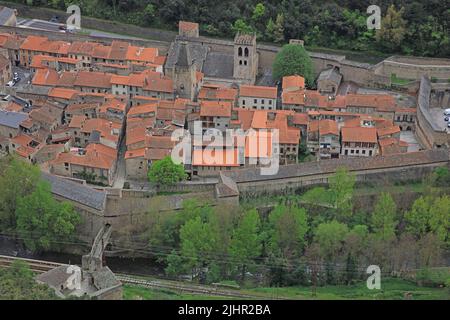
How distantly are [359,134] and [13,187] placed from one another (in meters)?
17.0


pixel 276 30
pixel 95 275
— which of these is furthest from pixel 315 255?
pixel 276 30

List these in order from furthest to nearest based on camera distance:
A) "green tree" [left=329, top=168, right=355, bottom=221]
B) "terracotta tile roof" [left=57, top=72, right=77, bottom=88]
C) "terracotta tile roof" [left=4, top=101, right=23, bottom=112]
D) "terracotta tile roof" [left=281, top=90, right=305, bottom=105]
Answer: "terracotta tile roof" [left=57, top=72, right=77, bottom=88] → "terracotta tile roof" [left=281, top=90, right=305, bottom=105] → "terracotta tile roof" [left=4, top=101, right=23, bottom=112] → "green tree" [left=329, top=168, right=355, bottom=221]

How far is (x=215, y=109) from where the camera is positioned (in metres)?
44.3

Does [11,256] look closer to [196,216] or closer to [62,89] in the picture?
[196,216]

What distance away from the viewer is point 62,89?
154ft

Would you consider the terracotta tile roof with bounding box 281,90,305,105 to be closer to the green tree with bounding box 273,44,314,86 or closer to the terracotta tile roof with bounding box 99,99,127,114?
the green tree with bounding box 273,44,314,86

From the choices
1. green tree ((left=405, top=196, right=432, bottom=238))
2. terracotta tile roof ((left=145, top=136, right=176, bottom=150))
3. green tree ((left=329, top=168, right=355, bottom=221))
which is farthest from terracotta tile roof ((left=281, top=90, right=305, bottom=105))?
green tree ((left=405, top=196, right=432, bottom=238))

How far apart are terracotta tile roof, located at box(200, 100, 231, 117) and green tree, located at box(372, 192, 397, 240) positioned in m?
10.4

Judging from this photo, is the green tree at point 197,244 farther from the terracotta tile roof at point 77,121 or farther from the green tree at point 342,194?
the terracotta tile roof at point 77,121

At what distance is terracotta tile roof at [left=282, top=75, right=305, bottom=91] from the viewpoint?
46906 mm

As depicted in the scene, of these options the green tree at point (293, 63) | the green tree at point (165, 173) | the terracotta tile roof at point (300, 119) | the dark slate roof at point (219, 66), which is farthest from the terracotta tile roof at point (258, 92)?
the green tree at point (165, 173)

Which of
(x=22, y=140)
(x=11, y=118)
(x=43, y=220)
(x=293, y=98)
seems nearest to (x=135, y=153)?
(x=22, y=140)

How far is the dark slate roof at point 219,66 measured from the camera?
49375 millimetres

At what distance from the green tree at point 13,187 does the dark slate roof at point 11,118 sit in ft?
17.0
